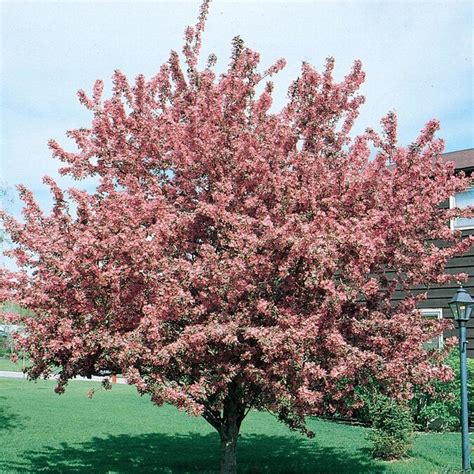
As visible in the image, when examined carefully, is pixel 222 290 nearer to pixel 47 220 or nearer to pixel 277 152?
pixel 277 152

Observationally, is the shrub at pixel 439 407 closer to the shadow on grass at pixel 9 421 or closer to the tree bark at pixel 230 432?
the tree bark at pixel 230 432

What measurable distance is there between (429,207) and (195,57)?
454 cm

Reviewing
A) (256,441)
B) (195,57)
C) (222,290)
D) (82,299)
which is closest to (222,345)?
(222,290)

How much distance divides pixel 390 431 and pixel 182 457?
14.4 ft

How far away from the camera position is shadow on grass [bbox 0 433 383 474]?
11211 millimetres

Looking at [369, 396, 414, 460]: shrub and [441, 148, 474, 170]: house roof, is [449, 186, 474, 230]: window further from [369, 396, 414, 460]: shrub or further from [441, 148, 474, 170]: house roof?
[369, 396, 414, 460]: shrub

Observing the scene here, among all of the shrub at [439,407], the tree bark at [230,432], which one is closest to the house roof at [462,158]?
the shrub at [439,407]

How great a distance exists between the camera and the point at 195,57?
987 cm

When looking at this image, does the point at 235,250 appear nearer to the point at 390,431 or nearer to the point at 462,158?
the point at 390,431

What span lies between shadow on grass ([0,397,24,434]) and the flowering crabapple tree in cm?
893

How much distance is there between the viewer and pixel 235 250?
24.3 feet

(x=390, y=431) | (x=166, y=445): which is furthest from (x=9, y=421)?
(x=390, y=431)

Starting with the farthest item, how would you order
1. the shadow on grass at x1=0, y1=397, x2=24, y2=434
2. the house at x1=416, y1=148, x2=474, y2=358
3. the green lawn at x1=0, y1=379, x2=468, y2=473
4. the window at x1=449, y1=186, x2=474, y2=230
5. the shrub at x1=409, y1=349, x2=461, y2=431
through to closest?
the shadow on grass at x1=0, y1=397, x2=24, y2=434 → the shrub at x1=409, y1=349, x2=461, y2=431 → the house at x1=416, y1=148, x2=474, y2=358 → the window at x1=449, y1=186, x2=474, y2=230 → the green lawn at x1=0, y1=379, x2=468, y2=473

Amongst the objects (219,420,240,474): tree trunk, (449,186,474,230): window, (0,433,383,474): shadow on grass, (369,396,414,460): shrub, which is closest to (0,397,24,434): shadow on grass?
(0,433,383,474): shadow on grass
